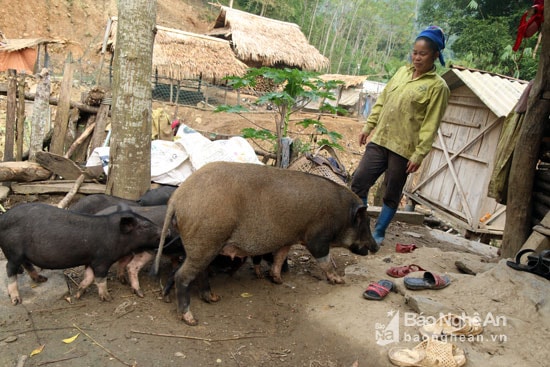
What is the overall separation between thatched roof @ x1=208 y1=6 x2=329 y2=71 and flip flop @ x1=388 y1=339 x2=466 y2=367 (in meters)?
20.7

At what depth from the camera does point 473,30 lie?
2145cm

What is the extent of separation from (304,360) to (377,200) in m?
5.52

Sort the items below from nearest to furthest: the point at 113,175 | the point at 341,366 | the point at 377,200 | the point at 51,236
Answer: the point at 341,366
the point at 51,236
the point at 113,175
the point at 377,200

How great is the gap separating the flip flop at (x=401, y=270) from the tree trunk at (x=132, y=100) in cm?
303

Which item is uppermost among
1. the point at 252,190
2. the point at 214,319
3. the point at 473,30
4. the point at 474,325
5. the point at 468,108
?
the point at 473,30

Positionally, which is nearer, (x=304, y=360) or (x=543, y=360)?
(x=543, y=360)

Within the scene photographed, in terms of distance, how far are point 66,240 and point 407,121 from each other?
3.82m

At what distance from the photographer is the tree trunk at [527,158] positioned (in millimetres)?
4484

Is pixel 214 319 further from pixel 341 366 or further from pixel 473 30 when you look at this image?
pixel 473 30

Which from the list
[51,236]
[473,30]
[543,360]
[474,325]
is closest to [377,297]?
[474,325]

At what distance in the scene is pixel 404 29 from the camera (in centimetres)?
6309

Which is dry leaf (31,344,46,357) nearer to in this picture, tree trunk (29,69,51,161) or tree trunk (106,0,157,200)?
tree trunk (106,0,157,200)

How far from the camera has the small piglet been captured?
11.8ft

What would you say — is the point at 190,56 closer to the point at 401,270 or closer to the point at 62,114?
the point at 62,114
